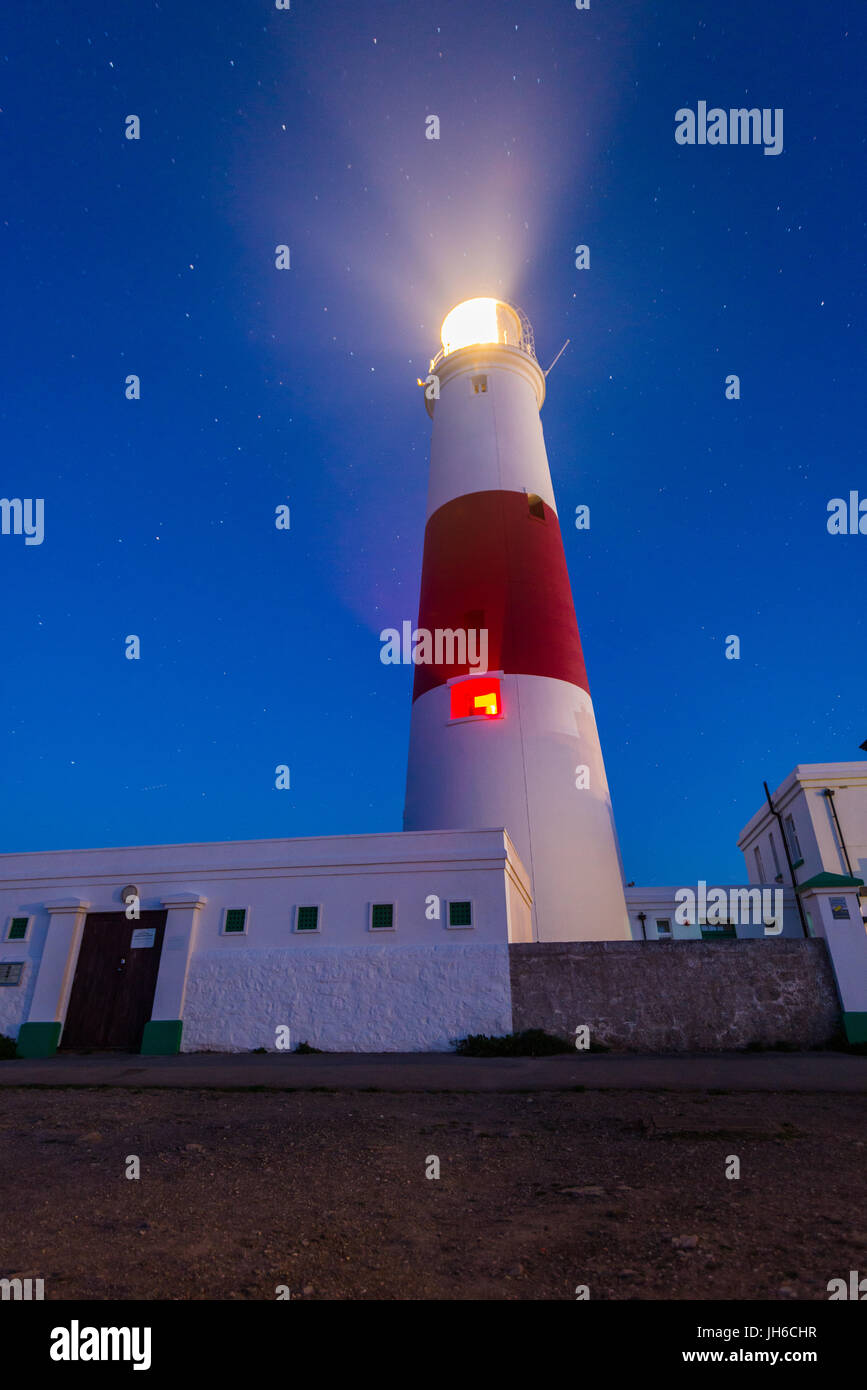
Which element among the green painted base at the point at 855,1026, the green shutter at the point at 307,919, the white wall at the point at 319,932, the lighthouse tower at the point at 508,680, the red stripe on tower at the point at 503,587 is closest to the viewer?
the green painted base at the point at 855,1026

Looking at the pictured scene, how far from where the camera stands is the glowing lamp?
2686 cm

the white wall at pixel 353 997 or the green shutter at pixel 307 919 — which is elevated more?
the green shutter at pixel 307 919

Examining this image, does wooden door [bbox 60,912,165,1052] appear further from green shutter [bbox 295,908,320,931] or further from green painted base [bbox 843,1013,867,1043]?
green painted base [bbox 843,1013,867,1043]

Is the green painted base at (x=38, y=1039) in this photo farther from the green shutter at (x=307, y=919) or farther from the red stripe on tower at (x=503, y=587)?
the red stripe on tower at (x=503, y=587)

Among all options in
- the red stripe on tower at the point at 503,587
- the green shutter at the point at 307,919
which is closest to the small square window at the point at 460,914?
the green shutter at the point at 307,919

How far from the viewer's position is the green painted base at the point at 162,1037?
14.6 metres

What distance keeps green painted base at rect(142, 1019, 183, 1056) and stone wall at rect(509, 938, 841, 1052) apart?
22.8 ft

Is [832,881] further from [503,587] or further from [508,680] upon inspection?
[503,587]

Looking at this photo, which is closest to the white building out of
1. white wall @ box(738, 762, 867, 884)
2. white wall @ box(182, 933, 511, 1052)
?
white wall @ box(738, 762, 867, 884)

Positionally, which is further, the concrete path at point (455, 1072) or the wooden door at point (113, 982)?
the wooden door at point (113, 982)

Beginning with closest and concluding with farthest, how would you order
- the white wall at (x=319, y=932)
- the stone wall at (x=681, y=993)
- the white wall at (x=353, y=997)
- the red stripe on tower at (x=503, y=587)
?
the stone wall at (x=681, y=993) → the white wall at (x=353, y=997) → the white wall at (x=319, y=932) → the red stripe on tower at (x=503, y=587)

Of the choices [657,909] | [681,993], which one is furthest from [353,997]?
[657,909]

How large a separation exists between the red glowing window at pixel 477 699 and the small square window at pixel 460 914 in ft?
18.6

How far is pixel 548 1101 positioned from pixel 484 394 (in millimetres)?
21944
